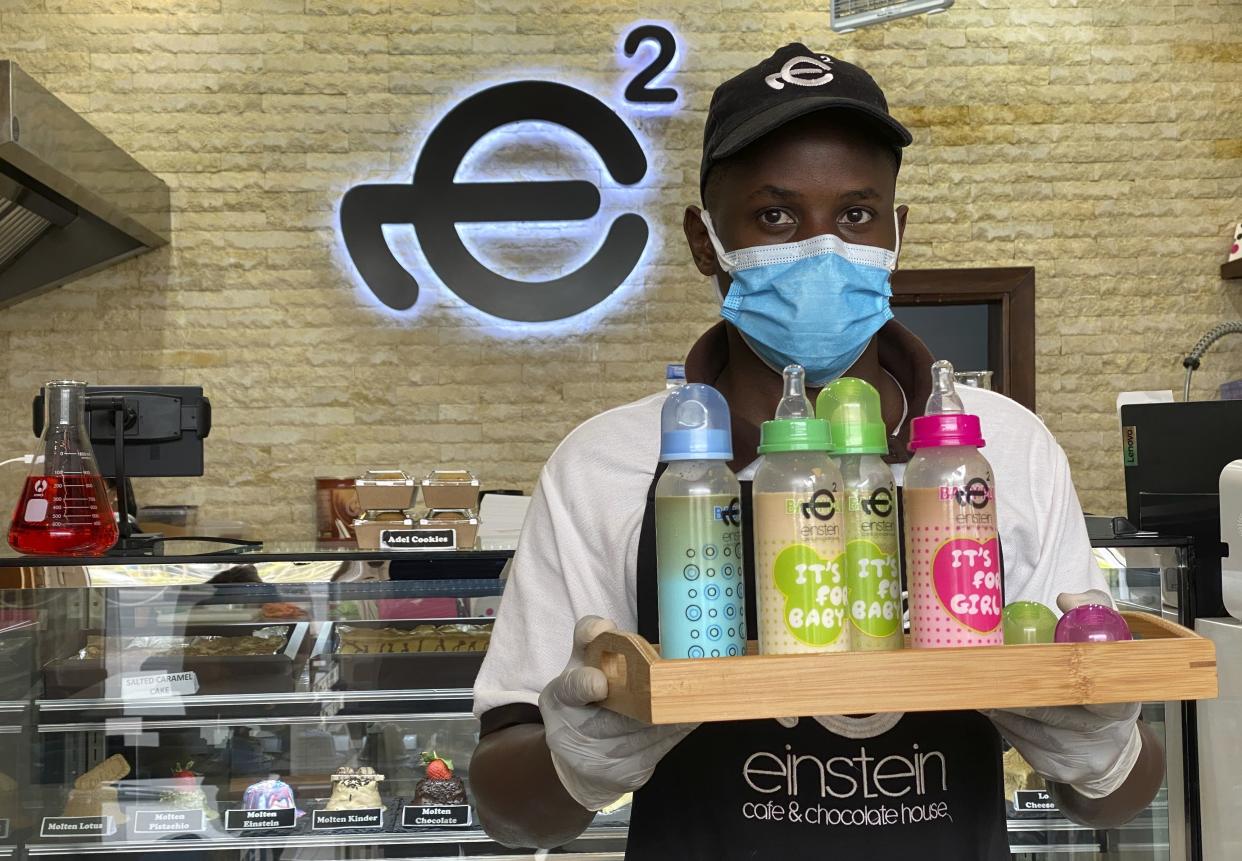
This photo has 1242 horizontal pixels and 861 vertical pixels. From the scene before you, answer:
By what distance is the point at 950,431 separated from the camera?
3.18ft

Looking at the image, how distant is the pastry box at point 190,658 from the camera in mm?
2186

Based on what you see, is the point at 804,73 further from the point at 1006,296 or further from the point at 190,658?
the point at 1006,296

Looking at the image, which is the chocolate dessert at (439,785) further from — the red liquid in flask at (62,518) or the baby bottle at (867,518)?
the baby bottle at (867,518)

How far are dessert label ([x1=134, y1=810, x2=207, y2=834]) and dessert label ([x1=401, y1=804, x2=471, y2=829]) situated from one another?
0.37 m

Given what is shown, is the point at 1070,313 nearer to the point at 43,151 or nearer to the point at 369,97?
the point at 369,97

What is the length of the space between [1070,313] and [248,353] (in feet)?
11.9

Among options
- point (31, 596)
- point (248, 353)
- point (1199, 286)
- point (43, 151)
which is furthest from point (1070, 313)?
→ point (31, 596)

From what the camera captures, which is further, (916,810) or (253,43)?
(253,43)

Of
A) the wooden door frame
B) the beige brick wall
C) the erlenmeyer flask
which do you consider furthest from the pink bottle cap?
the wooden door frame

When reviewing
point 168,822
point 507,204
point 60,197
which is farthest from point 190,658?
point 507,204

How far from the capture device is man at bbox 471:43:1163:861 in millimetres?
1151

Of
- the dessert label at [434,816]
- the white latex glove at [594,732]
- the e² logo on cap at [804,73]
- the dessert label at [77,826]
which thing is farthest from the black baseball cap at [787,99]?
the dessert label at [77,826]

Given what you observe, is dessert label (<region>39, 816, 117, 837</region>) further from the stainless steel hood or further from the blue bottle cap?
the stainless steel hood

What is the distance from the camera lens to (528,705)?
1181 millimetres
